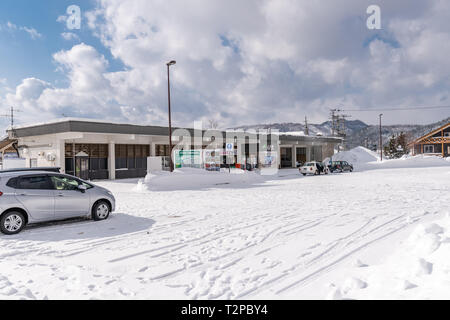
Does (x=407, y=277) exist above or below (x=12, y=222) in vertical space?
below

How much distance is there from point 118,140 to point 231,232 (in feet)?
80.0

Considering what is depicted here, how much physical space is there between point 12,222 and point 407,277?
8783mm

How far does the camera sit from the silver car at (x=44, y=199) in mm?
8047

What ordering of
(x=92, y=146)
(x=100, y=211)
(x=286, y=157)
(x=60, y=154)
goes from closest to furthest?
(x=100, y=211)
(x=60, y=154)
(x=92, y=146)
(x=286, y=157)

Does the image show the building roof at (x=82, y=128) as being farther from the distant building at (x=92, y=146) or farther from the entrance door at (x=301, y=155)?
the entrance door at (x=301, y=155)

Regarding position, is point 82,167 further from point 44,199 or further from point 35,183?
point 44,199

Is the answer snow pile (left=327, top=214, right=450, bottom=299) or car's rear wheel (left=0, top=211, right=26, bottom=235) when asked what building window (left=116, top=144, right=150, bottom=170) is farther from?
snow pile (left=327, top=214, right=450, bottom=299)

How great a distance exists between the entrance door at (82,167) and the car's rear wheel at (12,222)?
20613mm

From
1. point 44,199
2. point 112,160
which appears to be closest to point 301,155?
point 112,160

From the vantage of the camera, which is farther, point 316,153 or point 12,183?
point 316,153

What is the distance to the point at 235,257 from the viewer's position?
5930 mm

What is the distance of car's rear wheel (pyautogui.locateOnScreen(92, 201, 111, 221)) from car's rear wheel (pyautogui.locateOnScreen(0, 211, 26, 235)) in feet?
6.25

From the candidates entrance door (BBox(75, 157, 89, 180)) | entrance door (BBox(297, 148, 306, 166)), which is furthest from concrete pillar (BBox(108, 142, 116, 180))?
entrance door (BBox(297, 148, 306, 166))
